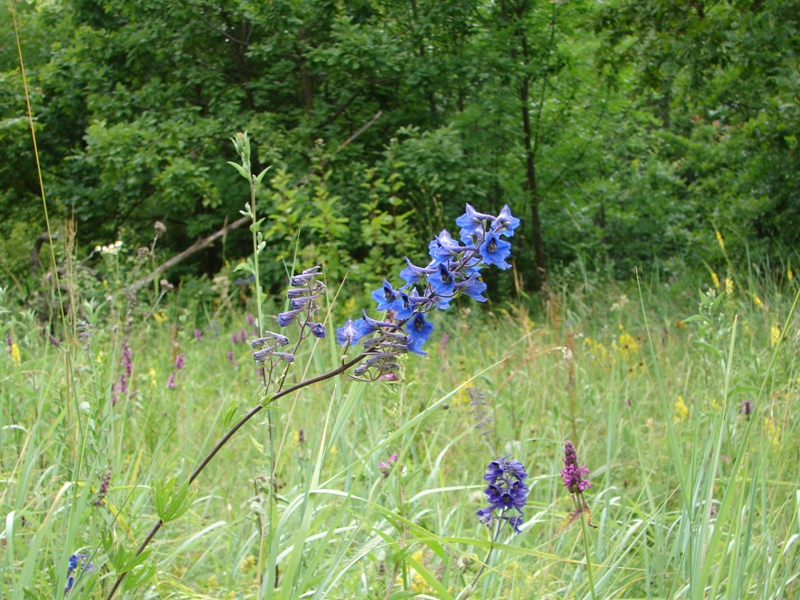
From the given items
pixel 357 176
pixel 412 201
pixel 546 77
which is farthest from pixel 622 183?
pixel 357 176

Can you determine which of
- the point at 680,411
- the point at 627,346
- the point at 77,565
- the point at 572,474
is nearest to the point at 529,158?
the point at 627,346

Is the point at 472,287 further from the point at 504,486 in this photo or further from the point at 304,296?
the point at 504,486

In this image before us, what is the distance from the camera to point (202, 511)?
2525 millimetres

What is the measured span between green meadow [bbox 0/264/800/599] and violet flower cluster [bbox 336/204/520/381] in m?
0.09

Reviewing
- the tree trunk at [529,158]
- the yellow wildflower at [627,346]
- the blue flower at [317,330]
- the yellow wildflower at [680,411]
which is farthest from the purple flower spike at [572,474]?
the tree trunk at [529,158]

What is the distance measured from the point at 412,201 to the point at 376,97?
1546mm

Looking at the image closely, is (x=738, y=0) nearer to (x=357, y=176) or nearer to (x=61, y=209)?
(x=357, y=176)

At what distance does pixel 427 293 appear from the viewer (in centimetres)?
117

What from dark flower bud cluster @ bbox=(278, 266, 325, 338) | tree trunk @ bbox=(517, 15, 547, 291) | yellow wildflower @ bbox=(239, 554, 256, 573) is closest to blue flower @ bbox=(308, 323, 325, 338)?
dark flower bud cluster @ bbox=(278, 266, 325, 338)

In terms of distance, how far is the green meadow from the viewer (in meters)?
1.36

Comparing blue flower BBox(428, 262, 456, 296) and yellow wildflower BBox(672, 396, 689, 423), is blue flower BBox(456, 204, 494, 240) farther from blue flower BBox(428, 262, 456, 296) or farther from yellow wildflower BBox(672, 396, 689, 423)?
yellow wildflower BBox(672, 396, 689, 423)

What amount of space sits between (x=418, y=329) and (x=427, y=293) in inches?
2.3

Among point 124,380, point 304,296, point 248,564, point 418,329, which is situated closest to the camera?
point 418,329

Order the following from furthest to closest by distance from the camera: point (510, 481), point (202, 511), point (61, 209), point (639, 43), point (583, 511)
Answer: point (61, 209) < point (639, 43) < point (202, 511) < point (510, 481) < point (583, 511)
